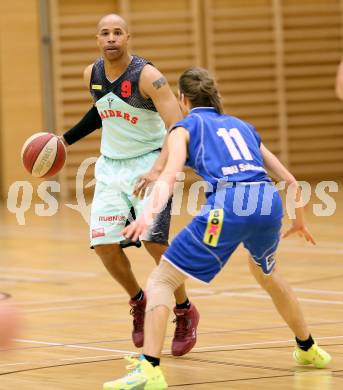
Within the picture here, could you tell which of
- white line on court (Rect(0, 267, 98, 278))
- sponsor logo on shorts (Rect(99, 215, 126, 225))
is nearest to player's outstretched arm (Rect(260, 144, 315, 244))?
sponsor logo on shorts (Rect(99, 215, 126, 225))

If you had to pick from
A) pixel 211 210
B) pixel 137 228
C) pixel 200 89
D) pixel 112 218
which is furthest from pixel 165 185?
pixel 112 218

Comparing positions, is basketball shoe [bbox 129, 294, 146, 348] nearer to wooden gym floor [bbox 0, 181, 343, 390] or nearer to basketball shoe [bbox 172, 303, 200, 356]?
wooden gym floor [bbox 0, 181, 343, 390]

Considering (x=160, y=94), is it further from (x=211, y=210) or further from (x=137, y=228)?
(x=137, y=228)

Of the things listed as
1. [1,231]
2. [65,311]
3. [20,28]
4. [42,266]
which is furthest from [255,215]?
[20,28]

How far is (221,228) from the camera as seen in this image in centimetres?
498

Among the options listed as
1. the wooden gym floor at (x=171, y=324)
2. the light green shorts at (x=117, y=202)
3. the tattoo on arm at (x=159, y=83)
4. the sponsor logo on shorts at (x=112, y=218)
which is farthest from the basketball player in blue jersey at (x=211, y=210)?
the sponsor logo on shorts at (x=112, y=218)

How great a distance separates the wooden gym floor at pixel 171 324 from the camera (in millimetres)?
5328

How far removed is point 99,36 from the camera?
6.29m

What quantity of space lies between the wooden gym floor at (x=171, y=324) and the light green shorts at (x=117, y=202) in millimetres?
663

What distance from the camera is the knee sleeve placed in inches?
193

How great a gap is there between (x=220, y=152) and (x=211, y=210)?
0.29 m

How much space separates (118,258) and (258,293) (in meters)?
2.20

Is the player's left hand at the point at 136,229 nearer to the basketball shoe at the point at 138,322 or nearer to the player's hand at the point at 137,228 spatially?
the player's hand at the point at 137,228

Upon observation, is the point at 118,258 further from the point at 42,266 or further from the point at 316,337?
the point at 42,266
